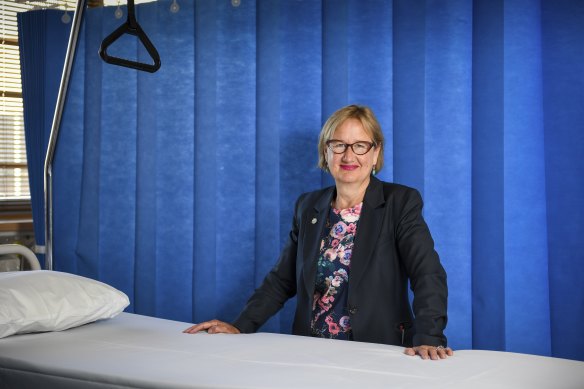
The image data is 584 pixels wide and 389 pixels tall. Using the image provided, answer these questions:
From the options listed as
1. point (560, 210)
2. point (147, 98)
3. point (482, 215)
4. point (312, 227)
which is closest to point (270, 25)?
point (147, 98)

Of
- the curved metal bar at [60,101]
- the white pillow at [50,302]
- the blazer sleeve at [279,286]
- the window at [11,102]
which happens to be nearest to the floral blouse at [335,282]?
the blazer sleeve at [279,286]

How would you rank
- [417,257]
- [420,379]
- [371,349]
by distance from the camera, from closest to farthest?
1. [420,379]
2. [371,349]
3. [417,257]

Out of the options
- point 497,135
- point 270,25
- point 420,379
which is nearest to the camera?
point 420,379

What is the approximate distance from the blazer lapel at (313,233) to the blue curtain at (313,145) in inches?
11.4

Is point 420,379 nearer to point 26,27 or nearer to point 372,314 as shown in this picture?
point 372,314

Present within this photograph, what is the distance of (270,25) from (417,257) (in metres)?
1.13

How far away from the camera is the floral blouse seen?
2.08m

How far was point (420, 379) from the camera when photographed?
145 centimetres

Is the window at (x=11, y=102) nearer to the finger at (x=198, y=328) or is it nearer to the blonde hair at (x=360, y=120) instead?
the blonde hair at (x=360, y=120)

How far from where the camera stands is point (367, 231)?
6.78ft

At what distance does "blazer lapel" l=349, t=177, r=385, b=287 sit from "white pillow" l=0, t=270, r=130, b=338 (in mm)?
712

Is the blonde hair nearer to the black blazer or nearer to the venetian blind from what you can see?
the black blazer

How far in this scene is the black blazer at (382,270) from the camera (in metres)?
1.97

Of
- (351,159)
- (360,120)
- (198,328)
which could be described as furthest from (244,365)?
(360,120)
